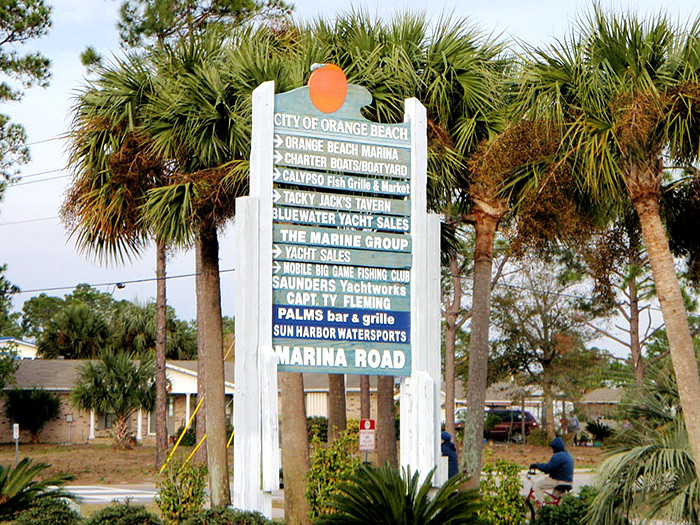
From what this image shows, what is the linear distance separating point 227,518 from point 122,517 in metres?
1.97

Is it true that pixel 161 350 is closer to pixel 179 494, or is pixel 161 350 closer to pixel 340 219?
pixel 179 494

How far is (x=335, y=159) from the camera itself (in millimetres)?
8898

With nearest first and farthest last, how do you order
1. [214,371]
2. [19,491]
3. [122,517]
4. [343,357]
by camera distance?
[343,357]
[122,517]
[19,491]
[214,371]

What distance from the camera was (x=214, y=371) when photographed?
15344 mm

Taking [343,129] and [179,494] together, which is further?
[179,494]

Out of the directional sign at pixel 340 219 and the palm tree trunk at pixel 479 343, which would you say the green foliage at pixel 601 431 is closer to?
the palm tree trunk at pixel 479 343

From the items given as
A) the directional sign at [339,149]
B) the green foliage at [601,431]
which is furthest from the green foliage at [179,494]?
the directional sign at [339,149]

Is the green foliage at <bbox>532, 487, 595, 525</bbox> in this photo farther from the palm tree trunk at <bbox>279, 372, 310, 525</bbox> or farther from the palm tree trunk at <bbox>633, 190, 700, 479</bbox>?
the palm tree trunk at <bbox>279, 372, 310, 525</bbox>

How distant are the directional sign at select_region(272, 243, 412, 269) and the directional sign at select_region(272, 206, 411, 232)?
10.3 inches

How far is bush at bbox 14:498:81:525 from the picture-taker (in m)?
9.88

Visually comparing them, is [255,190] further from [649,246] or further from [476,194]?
[476,194]

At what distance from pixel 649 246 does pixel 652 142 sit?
1207mm

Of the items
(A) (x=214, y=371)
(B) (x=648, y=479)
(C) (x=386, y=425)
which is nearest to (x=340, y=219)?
(B) (x=648, y=479)

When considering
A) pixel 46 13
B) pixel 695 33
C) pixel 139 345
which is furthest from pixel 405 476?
pixel 139 345
